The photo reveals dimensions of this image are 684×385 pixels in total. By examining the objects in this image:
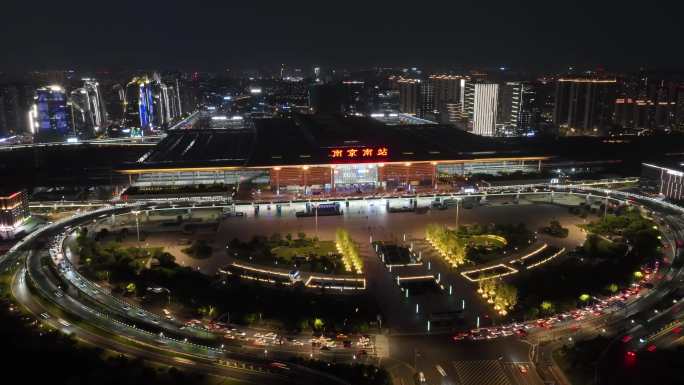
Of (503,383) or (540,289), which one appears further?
(540,289)

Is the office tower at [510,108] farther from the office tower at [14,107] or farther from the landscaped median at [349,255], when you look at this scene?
the office tower at [14,107]

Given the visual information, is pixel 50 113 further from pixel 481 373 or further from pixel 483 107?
pixel 481 373

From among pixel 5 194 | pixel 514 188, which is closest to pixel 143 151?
pixel 5 194

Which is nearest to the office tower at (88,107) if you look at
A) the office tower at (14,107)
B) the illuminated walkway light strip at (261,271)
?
the office tower at (14,107)

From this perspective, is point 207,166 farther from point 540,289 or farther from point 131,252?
point 540,289

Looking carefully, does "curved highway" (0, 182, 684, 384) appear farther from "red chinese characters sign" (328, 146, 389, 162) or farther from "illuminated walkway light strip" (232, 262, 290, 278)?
"red chinese characters sign" (328, 146, 389, 162)

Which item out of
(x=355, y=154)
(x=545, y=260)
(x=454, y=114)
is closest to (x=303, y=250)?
(x=545, y=260)
